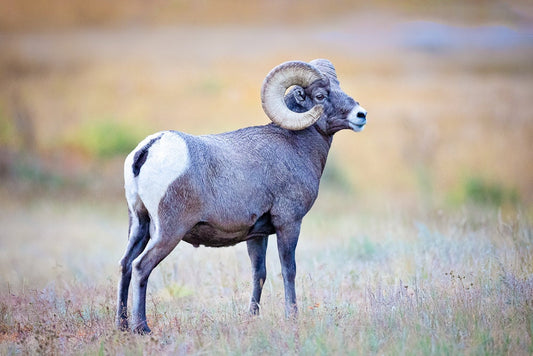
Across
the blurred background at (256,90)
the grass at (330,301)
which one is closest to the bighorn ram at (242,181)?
the grass at (330,301)

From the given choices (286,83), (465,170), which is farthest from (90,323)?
(465,170)

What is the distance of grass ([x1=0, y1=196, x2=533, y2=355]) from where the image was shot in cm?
647

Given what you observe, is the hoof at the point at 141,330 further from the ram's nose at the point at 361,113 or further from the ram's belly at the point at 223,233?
the ram's nose at the point at 361,113

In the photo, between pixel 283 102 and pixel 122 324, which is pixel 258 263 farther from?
pixel 283 102

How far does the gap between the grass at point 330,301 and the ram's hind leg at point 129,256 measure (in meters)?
0.21

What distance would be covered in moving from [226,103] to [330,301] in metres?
22.9

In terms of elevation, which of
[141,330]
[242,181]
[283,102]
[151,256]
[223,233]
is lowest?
[141,330]

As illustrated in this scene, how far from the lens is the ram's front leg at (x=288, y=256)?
753 cm

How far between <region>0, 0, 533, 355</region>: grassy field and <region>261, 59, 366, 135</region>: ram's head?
208 centimetres

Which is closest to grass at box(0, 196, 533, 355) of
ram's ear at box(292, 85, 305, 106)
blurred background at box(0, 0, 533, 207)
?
ram's ear at box(292, 85, 305, 106)

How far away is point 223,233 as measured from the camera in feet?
23.7

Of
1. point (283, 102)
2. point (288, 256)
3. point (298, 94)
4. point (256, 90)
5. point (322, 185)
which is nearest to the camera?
point (288, 256)

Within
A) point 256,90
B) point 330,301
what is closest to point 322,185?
point 256,90

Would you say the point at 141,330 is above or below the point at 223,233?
below
